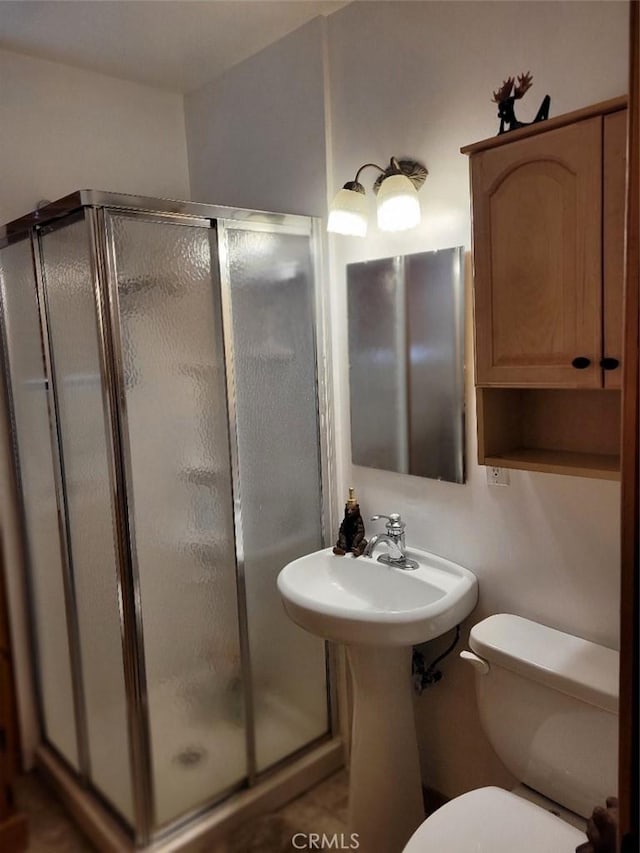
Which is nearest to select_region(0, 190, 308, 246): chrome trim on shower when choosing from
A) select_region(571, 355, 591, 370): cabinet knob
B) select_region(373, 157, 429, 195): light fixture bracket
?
select_region(373, 157, 429, 195): light fixture bracket

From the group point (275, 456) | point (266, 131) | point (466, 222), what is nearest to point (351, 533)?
point (275, 456)

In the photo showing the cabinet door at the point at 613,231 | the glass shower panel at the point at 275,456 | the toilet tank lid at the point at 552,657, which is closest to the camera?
the cabinet door at the point at 613,231

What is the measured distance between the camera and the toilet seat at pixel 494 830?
1.20m

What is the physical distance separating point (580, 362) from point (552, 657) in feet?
2.10

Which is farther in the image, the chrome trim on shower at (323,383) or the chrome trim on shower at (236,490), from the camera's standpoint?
the chrome trim on shower at (323,383)

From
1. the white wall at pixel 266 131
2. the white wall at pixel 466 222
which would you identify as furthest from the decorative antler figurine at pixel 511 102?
the white wall at pixel 266 131

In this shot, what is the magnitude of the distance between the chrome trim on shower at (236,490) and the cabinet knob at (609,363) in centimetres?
100

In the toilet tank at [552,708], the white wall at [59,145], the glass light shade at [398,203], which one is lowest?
the toilet tank at [552,708]

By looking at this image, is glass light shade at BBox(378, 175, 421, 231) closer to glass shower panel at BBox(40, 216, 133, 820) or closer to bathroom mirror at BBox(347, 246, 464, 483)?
bathroom mirror at BBox(347, 246, 464, 483)

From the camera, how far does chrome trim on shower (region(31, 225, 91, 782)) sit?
1744 millimetres

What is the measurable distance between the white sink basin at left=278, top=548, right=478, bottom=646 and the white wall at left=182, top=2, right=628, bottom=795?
93 mm

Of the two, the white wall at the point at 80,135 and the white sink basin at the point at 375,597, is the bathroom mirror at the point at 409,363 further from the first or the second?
the white wall at the point at 80,135

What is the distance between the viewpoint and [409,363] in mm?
1728

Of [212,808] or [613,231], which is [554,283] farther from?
[212,808]
